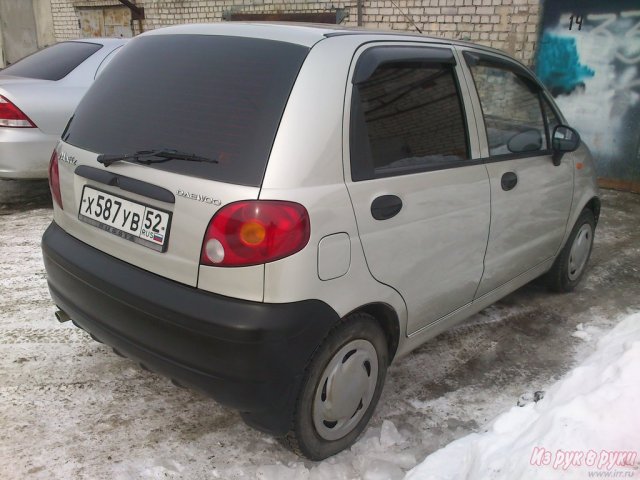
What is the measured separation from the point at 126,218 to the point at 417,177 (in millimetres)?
1184

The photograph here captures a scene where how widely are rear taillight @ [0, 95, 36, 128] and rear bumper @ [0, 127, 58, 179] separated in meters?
0.04

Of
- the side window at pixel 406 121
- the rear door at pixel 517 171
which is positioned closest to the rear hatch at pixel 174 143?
the side window at pixel 406 121

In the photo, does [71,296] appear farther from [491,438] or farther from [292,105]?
[491,438]

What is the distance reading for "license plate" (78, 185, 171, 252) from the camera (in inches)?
80.7

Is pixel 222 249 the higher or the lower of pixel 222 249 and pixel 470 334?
the higher

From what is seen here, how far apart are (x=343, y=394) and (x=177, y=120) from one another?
1.26 meters

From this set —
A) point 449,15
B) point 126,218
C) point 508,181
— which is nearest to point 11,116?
point 126,218

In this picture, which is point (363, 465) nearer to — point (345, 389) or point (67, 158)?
point (345, 389)

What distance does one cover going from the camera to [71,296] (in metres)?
2.40

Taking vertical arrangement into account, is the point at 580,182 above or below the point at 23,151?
above

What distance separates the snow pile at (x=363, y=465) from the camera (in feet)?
7.43

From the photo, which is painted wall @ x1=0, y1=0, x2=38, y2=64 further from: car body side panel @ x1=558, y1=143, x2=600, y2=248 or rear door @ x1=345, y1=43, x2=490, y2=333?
rear door @ x1=345, y1=43, x2=490, y2=333

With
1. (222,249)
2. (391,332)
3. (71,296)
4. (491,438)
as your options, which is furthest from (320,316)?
(71,296)

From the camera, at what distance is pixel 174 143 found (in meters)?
2.12
